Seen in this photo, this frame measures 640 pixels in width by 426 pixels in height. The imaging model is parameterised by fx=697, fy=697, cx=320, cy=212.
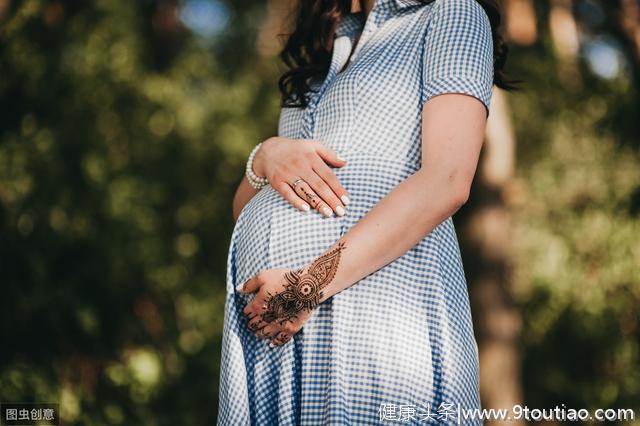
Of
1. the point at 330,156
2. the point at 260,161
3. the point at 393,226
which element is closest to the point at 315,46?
the point at 260,161

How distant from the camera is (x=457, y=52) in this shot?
1455 millimetres

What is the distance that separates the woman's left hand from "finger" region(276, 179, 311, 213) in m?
0.15

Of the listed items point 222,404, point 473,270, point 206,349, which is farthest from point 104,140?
point 222,404

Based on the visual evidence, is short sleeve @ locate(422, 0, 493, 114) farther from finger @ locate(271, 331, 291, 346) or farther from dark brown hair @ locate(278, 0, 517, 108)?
finger @ locate(271, 331, 291, 346)

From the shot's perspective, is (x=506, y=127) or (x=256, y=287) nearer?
(x=256, y=287)

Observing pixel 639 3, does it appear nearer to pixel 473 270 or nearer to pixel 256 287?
pixel 473 270

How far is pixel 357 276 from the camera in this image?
139 centimetres

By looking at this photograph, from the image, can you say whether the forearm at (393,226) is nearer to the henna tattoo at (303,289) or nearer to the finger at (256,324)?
the henna tattoo at (303,289)

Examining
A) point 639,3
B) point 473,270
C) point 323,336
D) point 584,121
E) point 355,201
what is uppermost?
point 639,3

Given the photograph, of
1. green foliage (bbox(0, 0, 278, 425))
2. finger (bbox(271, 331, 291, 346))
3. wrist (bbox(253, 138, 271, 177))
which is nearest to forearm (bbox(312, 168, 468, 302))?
finger (bbox(271, 331, 291, 346))

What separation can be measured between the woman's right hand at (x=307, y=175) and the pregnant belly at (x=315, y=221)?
0.02 metres

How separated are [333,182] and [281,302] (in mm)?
276

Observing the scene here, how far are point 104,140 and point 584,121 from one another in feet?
12.5

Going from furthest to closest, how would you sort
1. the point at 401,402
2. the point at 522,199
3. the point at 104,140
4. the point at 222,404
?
the point at 522,199 < the point at 104,140 < the point at 222,404 < the point at 401,402
